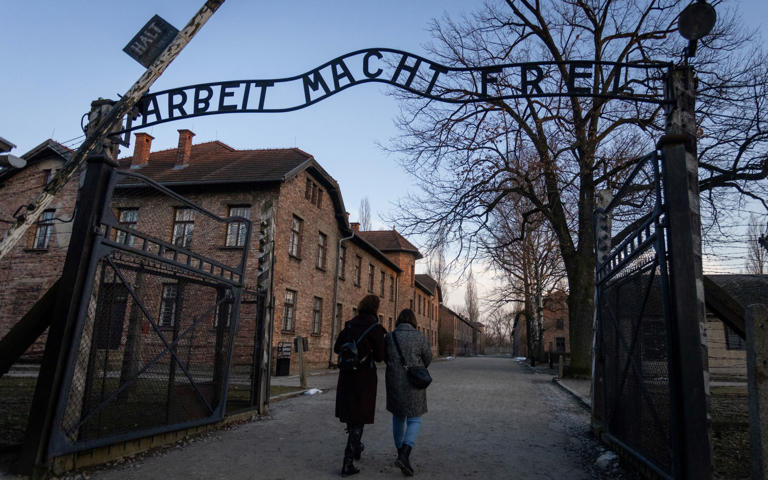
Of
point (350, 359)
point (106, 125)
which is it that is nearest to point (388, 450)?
point (350, 359)

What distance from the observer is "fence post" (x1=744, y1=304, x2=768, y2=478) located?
3268 mm

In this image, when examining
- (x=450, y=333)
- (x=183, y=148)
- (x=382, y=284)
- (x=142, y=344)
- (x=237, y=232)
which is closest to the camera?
(x=142, y=344)

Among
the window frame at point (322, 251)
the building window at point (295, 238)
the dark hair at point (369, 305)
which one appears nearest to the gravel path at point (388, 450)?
the dark hair at point (369, 305)

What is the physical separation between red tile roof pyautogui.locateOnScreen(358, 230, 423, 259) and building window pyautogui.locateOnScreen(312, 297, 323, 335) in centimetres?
1693

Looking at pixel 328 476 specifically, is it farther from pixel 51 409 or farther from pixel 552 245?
pixel 552 245

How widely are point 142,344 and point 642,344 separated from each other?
5.13 metres

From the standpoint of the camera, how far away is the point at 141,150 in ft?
74.3

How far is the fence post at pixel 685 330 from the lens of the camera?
10.9ft

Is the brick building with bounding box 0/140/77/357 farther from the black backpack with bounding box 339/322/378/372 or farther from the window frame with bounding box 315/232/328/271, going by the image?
the black backpack with bounding box 339/322/378/372

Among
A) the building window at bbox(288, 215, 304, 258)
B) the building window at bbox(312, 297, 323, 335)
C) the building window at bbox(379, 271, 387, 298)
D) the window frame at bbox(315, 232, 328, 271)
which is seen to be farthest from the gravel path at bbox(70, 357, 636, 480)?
the building window at bbox(379, 271, 387, 298)

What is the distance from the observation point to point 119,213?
2009 centimetres

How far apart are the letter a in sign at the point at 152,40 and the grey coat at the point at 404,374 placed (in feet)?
17.4

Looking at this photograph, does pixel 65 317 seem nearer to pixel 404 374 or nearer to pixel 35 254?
pixel 404 374

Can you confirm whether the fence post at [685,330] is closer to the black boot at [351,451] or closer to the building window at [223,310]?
the black boot at [351,451]
